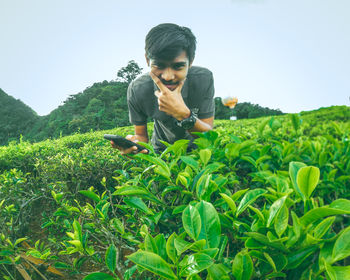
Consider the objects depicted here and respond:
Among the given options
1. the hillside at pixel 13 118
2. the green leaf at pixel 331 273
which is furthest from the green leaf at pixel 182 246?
the hillside at pixel 13 118

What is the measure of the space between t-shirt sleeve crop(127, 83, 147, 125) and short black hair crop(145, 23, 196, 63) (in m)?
0.82

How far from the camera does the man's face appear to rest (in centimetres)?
261

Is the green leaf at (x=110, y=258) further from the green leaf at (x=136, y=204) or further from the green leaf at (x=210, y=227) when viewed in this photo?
the green leaf at (x=210, y=227)

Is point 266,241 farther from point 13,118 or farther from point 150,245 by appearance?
point 13,118

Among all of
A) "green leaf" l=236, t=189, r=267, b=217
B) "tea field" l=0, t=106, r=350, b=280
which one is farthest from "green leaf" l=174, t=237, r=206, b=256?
"green leaf" l=236, t=189, r=267, b=217

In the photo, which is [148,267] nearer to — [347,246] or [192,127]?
[347,246]

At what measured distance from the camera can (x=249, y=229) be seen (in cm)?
83

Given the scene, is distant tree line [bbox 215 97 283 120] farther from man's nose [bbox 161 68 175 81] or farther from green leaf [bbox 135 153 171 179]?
Result: green leaf [bbox 135 153 171 179]

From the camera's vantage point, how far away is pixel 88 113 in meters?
24.1

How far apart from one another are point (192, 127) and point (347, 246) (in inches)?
82.4

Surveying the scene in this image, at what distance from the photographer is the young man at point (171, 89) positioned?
8.24 ft

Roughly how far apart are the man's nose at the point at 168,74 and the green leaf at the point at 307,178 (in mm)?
2094

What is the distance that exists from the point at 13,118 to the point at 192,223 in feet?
145

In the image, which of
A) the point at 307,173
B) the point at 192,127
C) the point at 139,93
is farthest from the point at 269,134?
the point at 139,93
